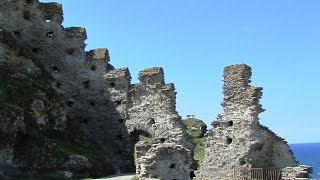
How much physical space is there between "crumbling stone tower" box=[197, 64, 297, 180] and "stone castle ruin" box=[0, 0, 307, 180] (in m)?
0.06

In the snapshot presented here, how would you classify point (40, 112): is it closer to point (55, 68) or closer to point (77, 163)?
point (77, 163)

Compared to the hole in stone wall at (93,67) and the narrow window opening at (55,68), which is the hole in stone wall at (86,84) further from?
the narrow window opening at (55,68)

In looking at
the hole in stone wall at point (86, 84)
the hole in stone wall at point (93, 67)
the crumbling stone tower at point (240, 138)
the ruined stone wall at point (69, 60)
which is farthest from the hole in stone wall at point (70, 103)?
the crumbling stone tower at point (240, 138)

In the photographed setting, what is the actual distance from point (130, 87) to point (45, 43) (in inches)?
300

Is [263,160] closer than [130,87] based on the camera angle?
Yes

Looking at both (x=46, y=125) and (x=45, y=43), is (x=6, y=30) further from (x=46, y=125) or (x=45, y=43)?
(x=46, y=125)

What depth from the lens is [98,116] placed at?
134 ft

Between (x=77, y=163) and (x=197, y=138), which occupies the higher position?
(x=197, y=138)

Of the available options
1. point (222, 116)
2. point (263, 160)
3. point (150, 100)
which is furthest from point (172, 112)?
point (263, 160)

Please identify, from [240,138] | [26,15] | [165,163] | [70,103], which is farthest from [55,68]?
[240,138]

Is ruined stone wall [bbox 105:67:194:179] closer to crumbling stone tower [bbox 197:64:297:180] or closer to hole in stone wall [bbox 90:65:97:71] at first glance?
hole in stone wall [bbox 90:65:97:71]

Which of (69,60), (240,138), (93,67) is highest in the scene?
(69,60)

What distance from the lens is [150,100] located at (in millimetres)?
38750

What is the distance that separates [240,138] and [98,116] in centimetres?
1214
